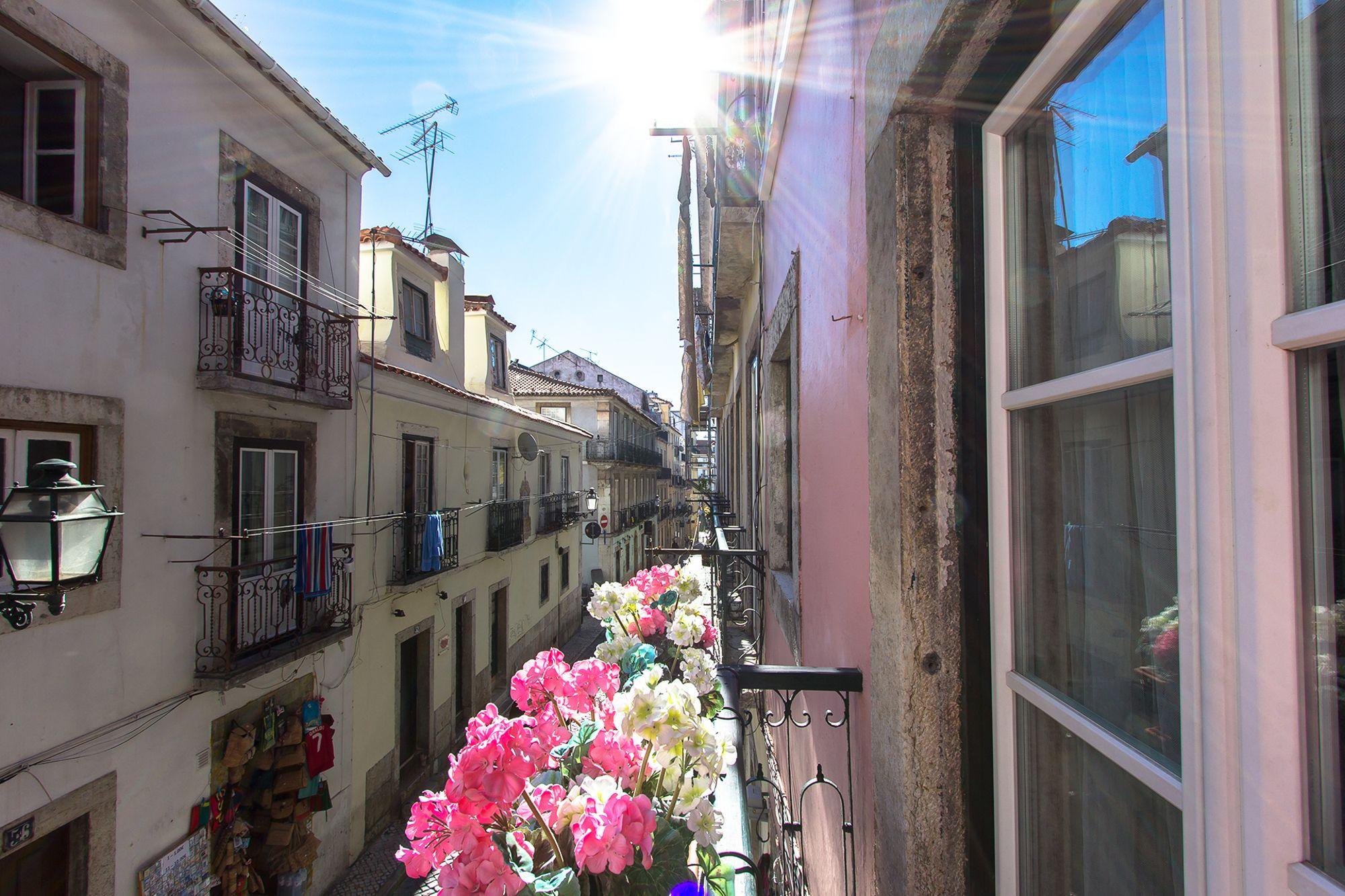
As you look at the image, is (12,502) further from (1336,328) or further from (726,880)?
(1336,328)

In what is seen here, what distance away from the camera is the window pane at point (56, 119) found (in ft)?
16.3

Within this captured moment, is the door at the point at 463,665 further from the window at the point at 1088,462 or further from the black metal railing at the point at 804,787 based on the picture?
the window at the point at 1088,462

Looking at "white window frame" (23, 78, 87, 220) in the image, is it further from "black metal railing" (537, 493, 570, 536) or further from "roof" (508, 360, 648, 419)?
"roof" (508, 360, 648, 419)

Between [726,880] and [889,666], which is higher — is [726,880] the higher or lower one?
the lower one

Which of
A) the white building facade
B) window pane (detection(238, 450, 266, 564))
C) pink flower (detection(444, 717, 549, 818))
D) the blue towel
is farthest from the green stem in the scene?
the blue towel

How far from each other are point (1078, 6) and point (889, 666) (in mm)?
1310

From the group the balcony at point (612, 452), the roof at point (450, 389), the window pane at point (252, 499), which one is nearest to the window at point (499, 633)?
the roof at point (450, 389)

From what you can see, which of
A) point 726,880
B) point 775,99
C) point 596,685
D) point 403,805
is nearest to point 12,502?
point 596,685

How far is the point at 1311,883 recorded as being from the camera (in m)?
0.62

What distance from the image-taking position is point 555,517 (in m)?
18.0

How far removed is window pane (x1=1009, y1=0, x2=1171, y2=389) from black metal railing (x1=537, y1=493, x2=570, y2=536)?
A: 52.5ft

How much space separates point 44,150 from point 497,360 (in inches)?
434

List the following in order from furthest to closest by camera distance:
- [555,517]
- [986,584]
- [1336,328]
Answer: [555,517] → [986,584] → [1336,328]

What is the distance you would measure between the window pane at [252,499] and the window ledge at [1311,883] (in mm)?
7878
